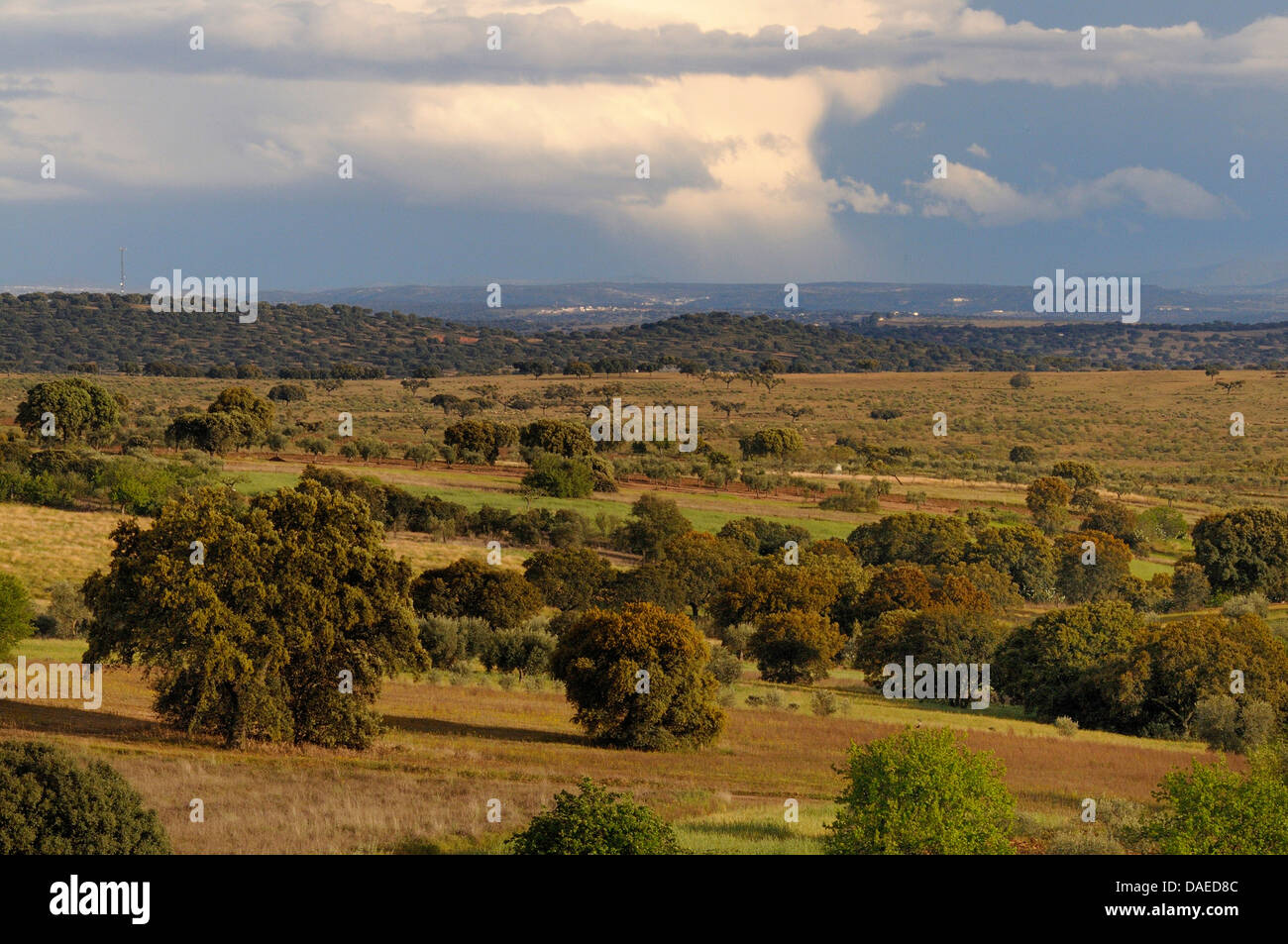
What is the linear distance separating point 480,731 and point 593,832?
11989 millimetres

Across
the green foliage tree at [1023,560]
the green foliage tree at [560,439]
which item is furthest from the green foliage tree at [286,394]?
the green foliage tree at [1023,560]

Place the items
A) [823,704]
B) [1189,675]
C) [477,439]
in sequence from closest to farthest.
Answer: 1. [823,704]
2. [1189,675]
3. [477,439]

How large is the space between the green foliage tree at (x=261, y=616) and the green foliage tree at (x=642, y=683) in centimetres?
367

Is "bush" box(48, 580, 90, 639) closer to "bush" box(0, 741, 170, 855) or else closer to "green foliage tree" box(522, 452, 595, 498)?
"bush" box(0, 741, 170, 855)

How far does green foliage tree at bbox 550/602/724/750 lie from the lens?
83.5 ft

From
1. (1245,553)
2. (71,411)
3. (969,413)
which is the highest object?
(969,413)

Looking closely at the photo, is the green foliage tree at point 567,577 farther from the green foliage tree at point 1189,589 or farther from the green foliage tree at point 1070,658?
the green foliage tree at point 1189,589

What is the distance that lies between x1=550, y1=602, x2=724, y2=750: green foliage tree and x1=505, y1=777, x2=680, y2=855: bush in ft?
34.9

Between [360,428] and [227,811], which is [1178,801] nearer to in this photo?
[227,811]

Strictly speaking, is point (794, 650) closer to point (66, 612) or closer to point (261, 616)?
point (261, 616)

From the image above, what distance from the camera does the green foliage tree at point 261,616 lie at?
22.1m

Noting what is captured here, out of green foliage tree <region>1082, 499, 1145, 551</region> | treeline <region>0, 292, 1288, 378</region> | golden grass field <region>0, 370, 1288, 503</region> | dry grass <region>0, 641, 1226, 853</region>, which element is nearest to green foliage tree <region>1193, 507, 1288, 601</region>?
green foliage tree <region>1082, 499, 1145, 551</region>

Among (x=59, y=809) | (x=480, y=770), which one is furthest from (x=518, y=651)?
(x=59, y=809)

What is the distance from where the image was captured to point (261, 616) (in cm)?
2256
